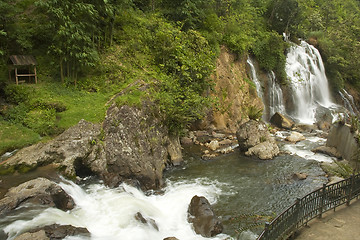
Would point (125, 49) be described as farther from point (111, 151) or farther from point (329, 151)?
point (329, 151)

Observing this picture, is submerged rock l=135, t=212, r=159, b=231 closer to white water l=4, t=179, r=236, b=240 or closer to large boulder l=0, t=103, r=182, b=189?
white water l=4, t=179, r=236, b=240

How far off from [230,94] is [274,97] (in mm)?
5821

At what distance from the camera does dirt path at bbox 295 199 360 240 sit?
6.60m

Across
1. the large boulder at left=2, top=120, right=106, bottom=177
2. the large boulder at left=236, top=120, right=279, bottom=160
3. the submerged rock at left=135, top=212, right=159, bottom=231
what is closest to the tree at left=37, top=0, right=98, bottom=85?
the large boulder at left=2, top=120, right=106, bottom=177

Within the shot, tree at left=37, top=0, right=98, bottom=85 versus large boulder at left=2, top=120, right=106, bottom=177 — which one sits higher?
tree at left=37, top=0, right=98, bottom=85

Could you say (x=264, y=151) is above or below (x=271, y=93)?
below

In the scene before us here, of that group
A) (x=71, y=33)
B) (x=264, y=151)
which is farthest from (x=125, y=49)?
(x=264, y=151)

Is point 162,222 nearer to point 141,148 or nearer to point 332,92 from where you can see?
point 141,148

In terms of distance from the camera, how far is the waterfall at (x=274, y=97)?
82.5ft

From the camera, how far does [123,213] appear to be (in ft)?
28.7

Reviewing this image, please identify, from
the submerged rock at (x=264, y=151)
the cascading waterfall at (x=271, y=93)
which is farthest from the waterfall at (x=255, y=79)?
the submerged rock at (x=264, y=151)

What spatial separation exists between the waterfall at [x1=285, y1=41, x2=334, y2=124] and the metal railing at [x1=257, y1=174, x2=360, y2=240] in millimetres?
17991

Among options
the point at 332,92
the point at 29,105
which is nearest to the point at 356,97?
the point at 332,92

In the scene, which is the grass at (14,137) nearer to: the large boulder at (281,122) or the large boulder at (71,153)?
the large boulder at (71,153)
